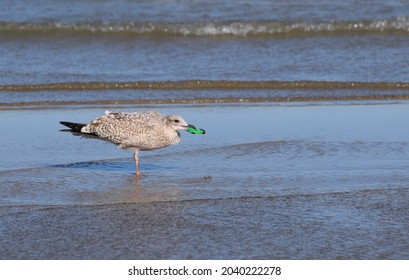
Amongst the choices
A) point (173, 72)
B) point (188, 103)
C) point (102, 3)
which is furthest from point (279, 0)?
point (188, 103)

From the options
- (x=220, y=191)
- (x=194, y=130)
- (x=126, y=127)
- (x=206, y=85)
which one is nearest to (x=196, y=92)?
(x=206, y=85)

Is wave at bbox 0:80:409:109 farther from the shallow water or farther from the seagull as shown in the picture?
the seagull

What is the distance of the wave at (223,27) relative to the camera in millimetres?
16562

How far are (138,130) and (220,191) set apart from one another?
43.8 inches

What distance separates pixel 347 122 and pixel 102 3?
10.6 m

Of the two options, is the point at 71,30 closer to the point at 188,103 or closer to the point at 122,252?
the point at 188,103

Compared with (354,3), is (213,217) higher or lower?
lower

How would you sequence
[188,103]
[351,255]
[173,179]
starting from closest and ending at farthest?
[351,255] < [173,179] < [188,103]

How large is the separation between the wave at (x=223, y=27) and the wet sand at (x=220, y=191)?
6.34 meters

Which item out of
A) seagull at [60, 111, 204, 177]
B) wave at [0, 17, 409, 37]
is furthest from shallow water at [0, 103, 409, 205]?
wave at [0, 17, 409, 37]

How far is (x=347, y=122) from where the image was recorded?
32.2 feet

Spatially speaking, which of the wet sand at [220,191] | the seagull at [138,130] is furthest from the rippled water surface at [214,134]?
the seagull at [138,130]

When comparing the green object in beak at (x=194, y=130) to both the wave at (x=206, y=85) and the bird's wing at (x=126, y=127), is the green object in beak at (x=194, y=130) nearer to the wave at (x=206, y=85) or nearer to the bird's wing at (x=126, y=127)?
the bird's wing at (x=126, y=127)

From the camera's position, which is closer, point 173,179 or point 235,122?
point 173,179
